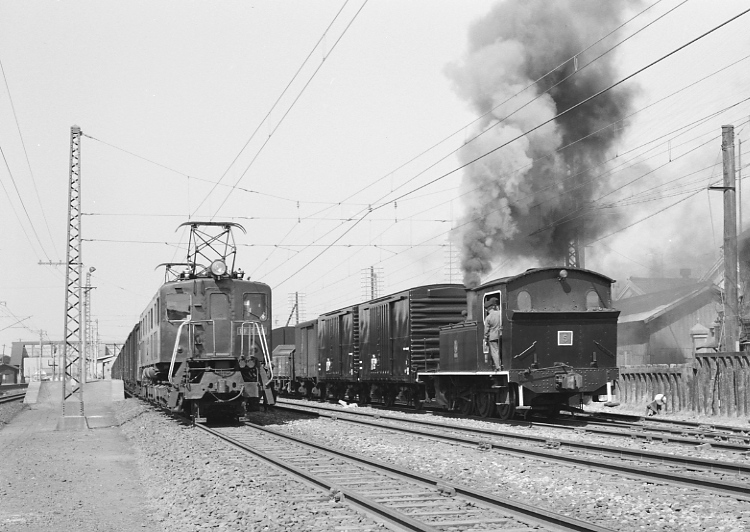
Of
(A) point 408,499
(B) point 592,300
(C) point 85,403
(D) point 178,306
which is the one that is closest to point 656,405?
(B) point 592,300

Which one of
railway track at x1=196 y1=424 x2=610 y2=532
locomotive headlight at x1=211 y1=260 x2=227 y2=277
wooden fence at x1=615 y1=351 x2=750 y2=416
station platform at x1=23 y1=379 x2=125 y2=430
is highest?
locomotive headlight at x1=211 y1=260 x2=227 y2=277

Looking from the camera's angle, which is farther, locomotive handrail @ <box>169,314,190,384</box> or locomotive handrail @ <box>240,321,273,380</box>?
locomotive handrail @ <box>240,321,273,380</box>

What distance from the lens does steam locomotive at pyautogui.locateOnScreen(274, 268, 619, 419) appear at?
17562 mm

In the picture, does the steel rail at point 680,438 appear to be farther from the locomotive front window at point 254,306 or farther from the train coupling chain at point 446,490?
the locomotive front window at point 254,306

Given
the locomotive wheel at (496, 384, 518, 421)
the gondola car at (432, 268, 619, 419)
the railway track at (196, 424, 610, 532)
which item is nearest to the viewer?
the railway track at (196, 424, 610, 532)

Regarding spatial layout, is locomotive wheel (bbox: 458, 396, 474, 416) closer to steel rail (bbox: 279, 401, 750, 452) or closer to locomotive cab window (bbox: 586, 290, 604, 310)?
steel rail (bbox: 279, 401, 750, 452)

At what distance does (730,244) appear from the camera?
23.3 metres

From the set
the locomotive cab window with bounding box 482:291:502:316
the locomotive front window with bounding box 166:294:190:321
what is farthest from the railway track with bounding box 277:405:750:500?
the locomotive front window with bounding box 166:294:190:321

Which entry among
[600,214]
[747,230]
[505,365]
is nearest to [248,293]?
[505,365]

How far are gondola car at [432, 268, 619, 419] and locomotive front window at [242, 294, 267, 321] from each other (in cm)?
535

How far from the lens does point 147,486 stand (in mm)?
11469

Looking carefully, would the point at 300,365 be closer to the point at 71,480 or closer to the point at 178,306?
the point at 178,306

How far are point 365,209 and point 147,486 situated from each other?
61.1 feet

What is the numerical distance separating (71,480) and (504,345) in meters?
9.21
